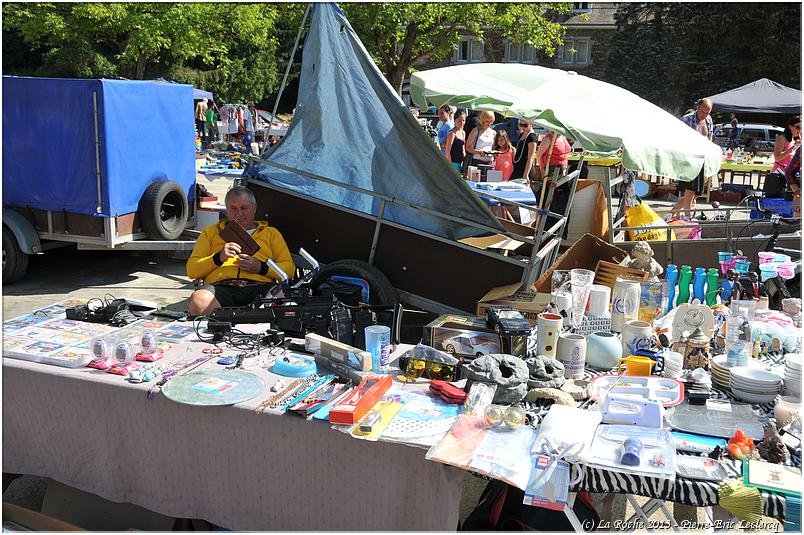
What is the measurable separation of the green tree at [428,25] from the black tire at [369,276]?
54.2 ft

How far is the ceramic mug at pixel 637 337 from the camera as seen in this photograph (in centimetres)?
340

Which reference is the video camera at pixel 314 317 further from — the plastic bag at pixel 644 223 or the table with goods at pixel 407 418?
the plastic bag at pixel 644 223

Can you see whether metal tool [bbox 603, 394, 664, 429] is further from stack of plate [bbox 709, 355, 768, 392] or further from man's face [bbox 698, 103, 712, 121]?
man's face [bbox 698, 103, 712, 121]

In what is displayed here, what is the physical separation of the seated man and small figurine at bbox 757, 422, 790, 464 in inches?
130

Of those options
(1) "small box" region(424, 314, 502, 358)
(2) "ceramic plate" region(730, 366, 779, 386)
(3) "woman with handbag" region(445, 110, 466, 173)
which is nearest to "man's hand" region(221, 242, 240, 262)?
(1) "small box" region(424, 314, 502, 358)

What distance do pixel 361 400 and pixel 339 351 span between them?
0.49 m

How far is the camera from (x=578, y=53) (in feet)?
139

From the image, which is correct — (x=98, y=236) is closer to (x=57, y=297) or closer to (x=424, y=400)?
(x=57, y=297)

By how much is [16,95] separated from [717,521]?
7106 millimetres

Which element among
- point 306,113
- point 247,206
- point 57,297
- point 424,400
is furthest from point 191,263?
point 57,297

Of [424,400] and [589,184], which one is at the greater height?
[589,184]

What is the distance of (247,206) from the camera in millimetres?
4957

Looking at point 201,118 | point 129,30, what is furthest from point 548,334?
point 201,118

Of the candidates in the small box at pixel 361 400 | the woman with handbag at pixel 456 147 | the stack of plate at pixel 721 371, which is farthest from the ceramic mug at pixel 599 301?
the woman with handbag at pixel 456 147
